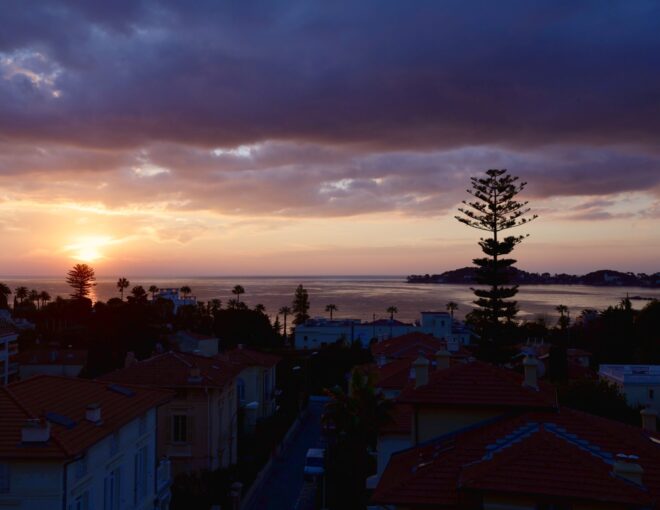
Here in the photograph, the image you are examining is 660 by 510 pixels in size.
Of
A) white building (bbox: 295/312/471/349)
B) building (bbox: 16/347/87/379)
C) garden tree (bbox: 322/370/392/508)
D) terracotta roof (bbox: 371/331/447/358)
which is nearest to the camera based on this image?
garden tree (bbox: 322/370/392/508)

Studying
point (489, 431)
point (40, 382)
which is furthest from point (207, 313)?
point (489, 431)

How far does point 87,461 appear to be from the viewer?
1402 cm

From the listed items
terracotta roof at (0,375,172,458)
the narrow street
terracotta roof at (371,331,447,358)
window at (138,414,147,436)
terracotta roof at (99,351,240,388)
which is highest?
terracotta roof at (0,375,172,458)

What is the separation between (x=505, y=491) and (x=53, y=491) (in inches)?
334

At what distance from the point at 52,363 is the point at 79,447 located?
3873cm

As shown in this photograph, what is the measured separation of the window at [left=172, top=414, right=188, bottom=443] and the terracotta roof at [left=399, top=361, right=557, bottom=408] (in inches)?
465

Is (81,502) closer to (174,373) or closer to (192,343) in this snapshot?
(174,373)

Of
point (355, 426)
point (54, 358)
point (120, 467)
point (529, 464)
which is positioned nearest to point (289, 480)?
point (355, 426)

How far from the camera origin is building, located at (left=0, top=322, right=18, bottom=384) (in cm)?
4759

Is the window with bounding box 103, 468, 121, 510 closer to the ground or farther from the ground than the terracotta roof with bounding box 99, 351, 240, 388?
closer to the ground

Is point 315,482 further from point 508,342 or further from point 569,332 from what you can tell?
point 569,332

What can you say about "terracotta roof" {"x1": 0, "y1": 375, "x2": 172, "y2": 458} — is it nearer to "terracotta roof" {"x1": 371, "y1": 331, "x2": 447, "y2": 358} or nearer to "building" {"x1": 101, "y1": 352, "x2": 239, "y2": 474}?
"building" {"x1": 101, "y1": 352, "x2": 239, "y2": 474}

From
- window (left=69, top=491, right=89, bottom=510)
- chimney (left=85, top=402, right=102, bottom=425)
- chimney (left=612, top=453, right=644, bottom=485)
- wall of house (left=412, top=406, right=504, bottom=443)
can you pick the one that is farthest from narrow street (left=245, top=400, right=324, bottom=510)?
chimney (left=612, top=453, right=644, bottom=485)

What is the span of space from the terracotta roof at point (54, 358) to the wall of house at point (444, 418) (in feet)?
131
